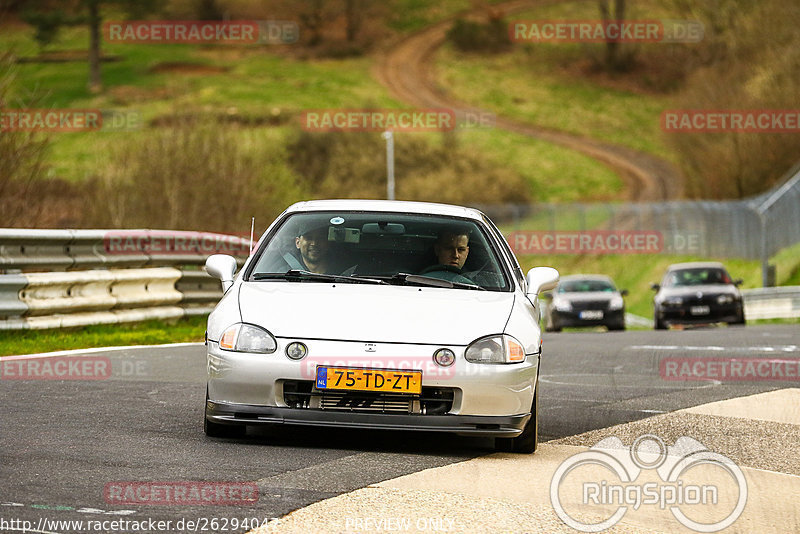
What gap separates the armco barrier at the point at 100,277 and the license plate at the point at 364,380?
22.3 feet

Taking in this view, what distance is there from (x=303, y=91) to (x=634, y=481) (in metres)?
96.3

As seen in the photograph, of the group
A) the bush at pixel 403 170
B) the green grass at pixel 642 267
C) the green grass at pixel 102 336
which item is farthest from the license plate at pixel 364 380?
the bush at pixel 403 170

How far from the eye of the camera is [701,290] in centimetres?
2698

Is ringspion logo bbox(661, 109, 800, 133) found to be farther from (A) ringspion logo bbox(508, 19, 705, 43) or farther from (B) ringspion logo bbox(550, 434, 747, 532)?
(B) ringspion logo bbox(550, 434, 747, 532)

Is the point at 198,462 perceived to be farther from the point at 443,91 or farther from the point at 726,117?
the point at 443,91

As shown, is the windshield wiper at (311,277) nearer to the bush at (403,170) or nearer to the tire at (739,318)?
the tire at (739,318)

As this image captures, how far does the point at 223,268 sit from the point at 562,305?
805 inches

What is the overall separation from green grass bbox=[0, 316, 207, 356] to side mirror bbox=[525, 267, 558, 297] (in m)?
5.85

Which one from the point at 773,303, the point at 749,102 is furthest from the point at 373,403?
the point at 749,102

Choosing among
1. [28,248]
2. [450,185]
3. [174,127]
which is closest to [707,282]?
[174,127]

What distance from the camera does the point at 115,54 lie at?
110500mm

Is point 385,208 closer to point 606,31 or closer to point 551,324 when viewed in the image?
point 551,324

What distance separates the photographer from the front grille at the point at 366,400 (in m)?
7.00

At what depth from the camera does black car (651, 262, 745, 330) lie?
26688 mm
